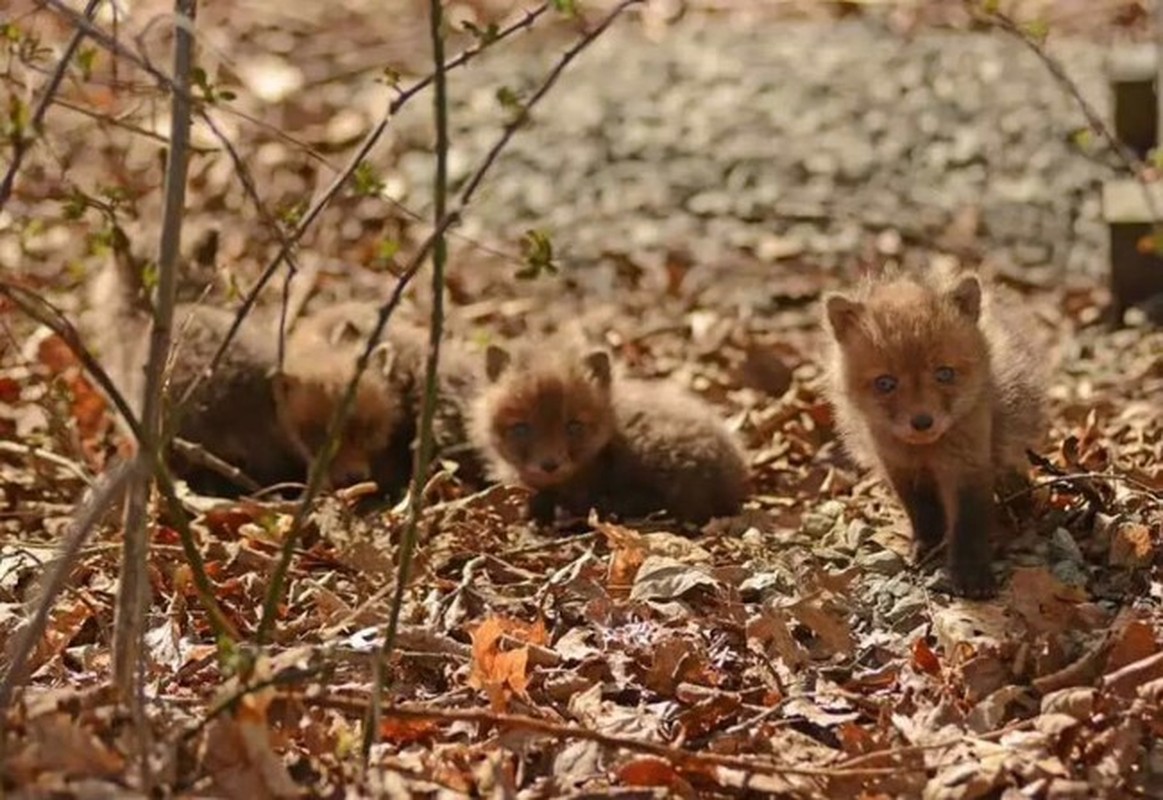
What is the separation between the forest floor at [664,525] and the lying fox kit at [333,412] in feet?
1.21

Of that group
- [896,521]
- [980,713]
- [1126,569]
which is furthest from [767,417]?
[980,713]

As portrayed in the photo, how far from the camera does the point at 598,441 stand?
766cm

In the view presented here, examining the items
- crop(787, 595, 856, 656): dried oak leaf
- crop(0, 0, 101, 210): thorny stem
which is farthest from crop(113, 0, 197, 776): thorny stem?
crop(787, 595, 856, 656): dried oak leaf

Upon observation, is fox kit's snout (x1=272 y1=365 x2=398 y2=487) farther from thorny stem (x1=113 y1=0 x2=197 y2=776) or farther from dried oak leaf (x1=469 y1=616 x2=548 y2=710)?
thorny stem (x1=113 y1=0 x2=197 y2=776)

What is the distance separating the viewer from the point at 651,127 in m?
12.1

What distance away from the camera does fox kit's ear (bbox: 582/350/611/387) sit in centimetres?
771

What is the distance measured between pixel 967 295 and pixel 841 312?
1.38 ft

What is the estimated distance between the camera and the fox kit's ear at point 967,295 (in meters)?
6.32

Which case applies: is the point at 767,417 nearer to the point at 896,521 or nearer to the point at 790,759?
the point at 896,521

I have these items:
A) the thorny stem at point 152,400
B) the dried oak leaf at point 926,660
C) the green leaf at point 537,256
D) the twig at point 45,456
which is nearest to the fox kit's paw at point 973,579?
the dried oak leaf at point 926,660

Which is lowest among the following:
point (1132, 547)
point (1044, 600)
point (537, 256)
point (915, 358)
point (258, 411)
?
point (1044, 600)

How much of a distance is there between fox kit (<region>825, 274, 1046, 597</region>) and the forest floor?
18cm

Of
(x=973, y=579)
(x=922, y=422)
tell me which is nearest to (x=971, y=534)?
(x=973, y=579)

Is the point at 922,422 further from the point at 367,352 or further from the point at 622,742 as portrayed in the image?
the point at 367,352
